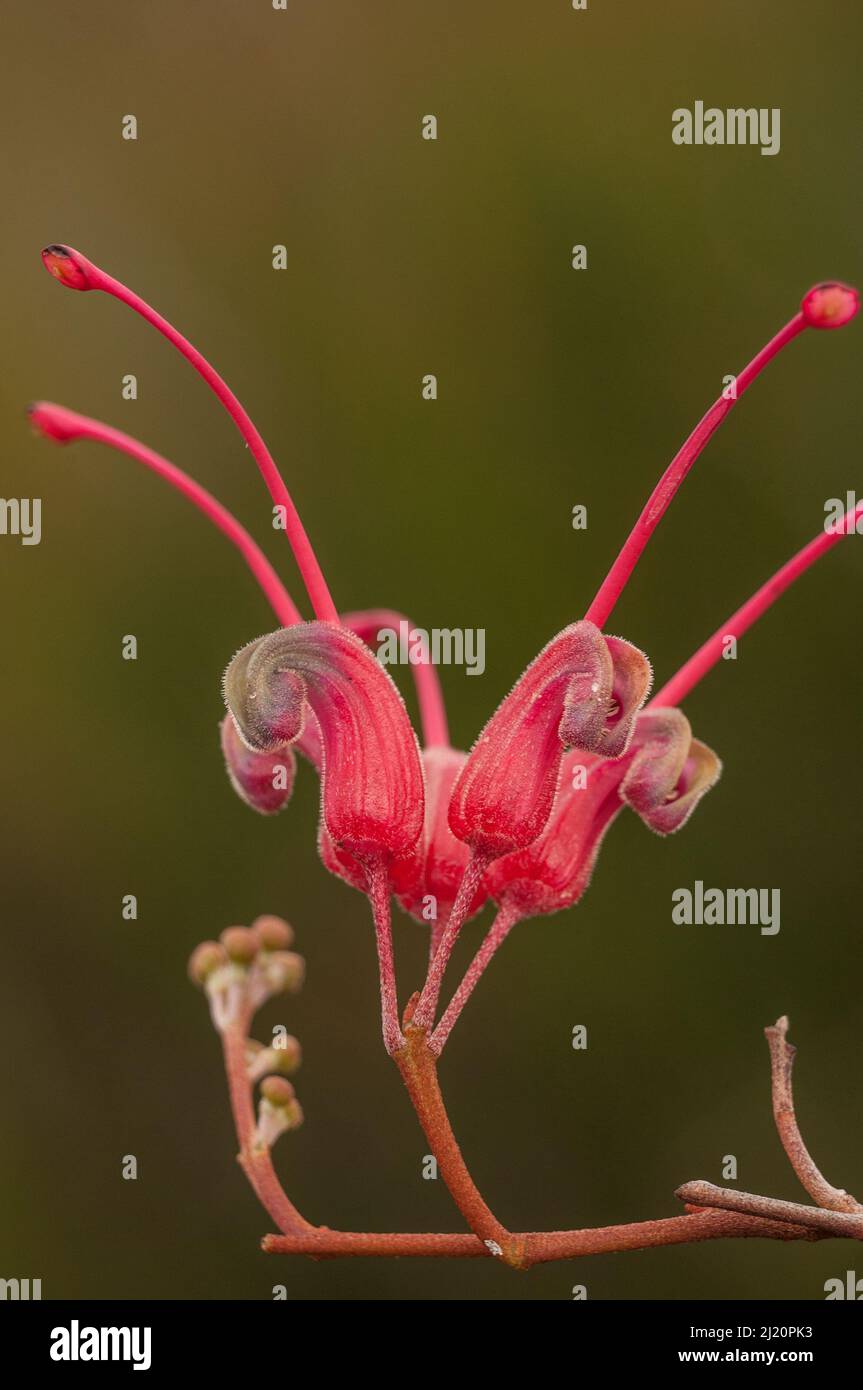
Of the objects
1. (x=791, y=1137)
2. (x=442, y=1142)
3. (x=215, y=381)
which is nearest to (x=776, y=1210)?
(x=791, y=1137)

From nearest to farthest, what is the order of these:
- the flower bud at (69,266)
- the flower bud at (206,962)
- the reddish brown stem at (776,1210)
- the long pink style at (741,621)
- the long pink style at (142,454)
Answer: the reddish brown stem at (776,1210) → the flower bud at (69,266) → the long pink style at (741,621) → the long pink style at (142,454) → the flower bud at (206,962)

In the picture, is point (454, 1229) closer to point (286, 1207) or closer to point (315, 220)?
point (286, 1207)

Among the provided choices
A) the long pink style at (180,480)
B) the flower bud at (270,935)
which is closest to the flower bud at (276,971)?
the flower bud at (270,935)

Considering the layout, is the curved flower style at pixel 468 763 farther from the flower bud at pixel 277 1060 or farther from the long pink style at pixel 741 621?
the flower bud at pixel 277 1060

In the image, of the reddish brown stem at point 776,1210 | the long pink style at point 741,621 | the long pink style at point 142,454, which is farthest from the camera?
the long pink style at point 142,454

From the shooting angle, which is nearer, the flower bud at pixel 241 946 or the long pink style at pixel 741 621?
the long pink style at pixel 741 621

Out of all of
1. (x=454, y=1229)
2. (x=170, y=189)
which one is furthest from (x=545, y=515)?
(x=454, y=1229)

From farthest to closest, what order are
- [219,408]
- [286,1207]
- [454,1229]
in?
[219,408] < [454,1229] < [286,1207]
